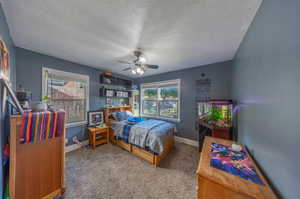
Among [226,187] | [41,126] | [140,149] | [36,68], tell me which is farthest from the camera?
[140,149]

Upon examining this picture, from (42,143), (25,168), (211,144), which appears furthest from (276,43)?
(25,168)

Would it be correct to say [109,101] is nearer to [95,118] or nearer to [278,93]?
[95,118]

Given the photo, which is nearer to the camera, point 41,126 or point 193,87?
point 41,126

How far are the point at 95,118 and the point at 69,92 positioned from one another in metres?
1.07

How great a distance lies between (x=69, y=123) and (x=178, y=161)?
3.07 meters

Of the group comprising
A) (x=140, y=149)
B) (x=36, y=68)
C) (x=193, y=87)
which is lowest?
(x=140, y=149)

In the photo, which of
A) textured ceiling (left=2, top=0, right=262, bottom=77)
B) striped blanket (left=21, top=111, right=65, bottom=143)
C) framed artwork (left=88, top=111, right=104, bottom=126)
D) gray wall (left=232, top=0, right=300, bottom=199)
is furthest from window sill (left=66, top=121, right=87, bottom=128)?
gray wall (left=232, top=0, right=300, bottom=199)

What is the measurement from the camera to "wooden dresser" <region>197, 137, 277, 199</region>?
0.74m

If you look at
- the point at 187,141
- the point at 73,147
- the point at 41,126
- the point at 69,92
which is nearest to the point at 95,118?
the point at 73,147

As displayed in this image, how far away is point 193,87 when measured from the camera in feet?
10.8

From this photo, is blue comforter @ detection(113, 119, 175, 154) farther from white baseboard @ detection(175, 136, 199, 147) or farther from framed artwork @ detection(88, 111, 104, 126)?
white baseboard @ detection(175, 136, 199, 147)

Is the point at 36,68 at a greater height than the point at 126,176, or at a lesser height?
greater

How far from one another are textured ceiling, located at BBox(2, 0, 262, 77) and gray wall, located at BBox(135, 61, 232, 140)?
739mm

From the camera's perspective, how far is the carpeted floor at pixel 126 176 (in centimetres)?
153
